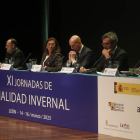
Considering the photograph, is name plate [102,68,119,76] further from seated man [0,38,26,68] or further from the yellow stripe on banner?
seated man [0,38,26,68]

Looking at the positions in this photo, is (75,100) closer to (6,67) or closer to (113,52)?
(113,52)

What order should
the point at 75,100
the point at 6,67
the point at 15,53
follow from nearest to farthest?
1. the point at 75,100
2. the point at 6,67
3. the point at 15,53

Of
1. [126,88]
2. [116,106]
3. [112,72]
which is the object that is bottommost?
[116,106]

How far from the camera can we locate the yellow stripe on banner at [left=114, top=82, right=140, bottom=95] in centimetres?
313

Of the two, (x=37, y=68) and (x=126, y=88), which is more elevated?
(x=37, y=68)

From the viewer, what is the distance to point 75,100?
3621mm

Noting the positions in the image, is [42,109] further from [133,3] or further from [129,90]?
[133,3]

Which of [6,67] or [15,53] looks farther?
[15,53]

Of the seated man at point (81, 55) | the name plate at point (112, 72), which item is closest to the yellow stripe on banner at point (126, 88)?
the name plate at point (112, 72)

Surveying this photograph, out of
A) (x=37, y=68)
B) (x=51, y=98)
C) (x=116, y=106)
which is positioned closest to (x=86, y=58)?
(x=37, y=68)

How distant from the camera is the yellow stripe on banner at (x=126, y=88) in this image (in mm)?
3127

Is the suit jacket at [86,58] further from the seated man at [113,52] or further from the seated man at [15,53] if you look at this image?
the seated man at [15,53]

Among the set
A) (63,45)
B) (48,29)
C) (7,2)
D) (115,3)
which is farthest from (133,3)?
(7,2)

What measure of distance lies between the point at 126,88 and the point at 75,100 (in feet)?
2.29
